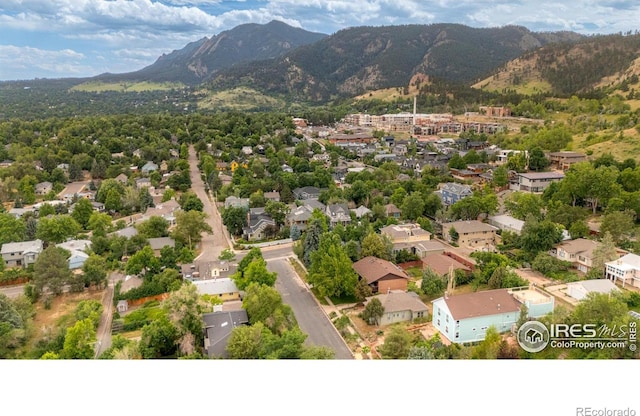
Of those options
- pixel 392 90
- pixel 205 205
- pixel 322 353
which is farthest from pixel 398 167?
pixel 392 90

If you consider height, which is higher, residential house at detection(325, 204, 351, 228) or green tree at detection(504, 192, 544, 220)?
green tree at detection(504, 192, 544, 220)

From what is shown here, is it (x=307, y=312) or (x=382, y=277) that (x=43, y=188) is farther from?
(x=382, y=277)

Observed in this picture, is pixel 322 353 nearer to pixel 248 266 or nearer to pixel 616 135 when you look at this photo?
pixel 248 266

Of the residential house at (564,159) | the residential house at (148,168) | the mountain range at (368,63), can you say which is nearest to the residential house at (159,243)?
the residential house at (148,168)

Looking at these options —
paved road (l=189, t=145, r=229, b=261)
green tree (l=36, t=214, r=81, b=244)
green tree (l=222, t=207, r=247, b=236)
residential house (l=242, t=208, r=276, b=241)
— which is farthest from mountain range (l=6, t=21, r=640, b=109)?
green tree (l=36, t=214, r=81, b=244)

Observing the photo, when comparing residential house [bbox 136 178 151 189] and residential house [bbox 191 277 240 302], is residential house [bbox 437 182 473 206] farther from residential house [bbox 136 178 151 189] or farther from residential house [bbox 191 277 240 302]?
residential house [bbox 136 178 151 189]

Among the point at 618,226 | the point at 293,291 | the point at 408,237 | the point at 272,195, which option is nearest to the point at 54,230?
the point at 293,291

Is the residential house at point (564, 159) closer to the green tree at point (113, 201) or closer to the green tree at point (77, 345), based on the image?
the green tree at point (113, 201)
